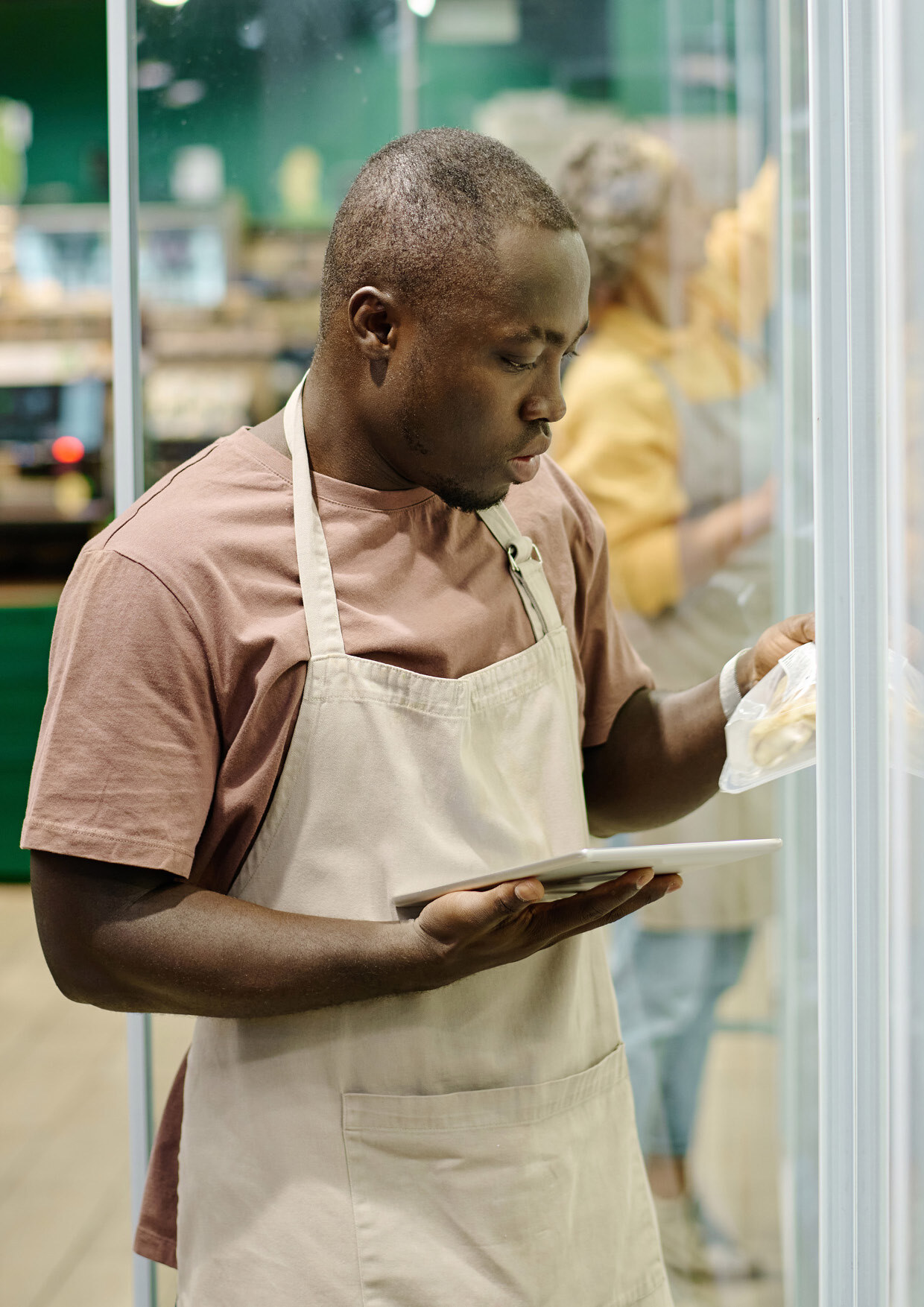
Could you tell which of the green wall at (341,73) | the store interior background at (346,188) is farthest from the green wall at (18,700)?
the green wall at (341,73)

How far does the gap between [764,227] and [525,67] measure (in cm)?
70

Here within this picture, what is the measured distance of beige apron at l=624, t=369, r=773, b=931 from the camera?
200cm

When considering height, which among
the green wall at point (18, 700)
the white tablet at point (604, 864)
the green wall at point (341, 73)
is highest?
the green wall at point (341, 73)

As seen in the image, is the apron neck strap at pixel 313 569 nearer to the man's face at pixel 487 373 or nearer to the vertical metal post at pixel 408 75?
the man's face at pixel 487 373

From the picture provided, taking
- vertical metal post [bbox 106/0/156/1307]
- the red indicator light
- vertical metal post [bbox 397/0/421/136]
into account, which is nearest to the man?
vertical metal post [bbox 106/0/156/1307]

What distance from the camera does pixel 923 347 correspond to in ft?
2.03

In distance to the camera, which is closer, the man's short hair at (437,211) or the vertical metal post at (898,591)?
the vertical metal post at (898,591)

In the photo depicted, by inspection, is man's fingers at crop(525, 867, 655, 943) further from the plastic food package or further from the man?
the plastic food package

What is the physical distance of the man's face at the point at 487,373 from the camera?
0.94 m

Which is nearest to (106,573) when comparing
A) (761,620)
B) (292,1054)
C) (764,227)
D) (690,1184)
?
(292,1054)

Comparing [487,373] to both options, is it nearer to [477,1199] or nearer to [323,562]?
[323,562]

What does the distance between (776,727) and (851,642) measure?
9.7 inches

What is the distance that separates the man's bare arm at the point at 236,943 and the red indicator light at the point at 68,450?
4.67m

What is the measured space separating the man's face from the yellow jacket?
94cm
